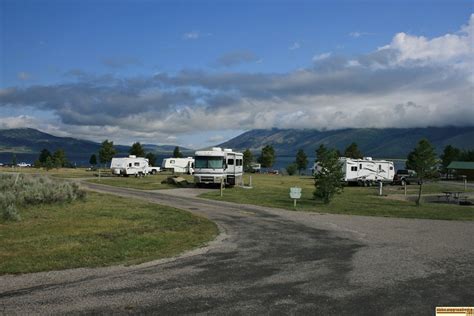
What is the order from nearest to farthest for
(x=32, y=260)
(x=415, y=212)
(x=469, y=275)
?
(x=469, y=275) < (x=32, y=260) < (x=415, y=212)

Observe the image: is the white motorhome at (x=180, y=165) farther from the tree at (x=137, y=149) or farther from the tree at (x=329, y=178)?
the tree at (x=329, y=178)

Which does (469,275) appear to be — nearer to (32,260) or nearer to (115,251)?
(115,251)

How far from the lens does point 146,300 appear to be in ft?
21.6

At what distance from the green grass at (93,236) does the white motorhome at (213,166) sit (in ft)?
49.4

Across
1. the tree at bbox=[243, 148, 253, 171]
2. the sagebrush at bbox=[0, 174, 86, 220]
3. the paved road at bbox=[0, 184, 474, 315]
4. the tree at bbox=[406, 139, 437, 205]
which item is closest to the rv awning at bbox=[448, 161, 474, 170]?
the tree at bbox=[243, 148, 253, 171]

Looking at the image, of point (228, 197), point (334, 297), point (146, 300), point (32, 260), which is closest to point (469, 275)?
point (334, 297)

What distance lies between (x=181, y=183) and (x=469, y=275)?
29.1 meters

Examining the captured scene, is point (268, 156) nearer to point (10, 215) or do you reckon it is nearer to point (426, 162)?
point (426, 162)

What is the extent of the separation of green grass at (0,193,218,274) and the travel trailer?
2996cm

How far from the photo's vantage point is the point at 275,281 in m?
7.73

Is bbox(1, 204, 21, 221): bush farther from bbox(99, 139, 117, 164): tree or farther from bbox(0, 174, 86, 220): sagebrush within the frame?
bbox(99, 139, 117, 164): tree

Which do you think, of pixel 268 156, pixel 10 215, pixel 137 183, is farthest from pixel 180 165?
pixel 10 215

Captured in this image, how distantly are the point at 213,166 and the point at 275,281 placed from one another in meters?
25.8

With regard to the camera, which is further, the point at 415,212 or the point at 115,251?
the point at 415,212
